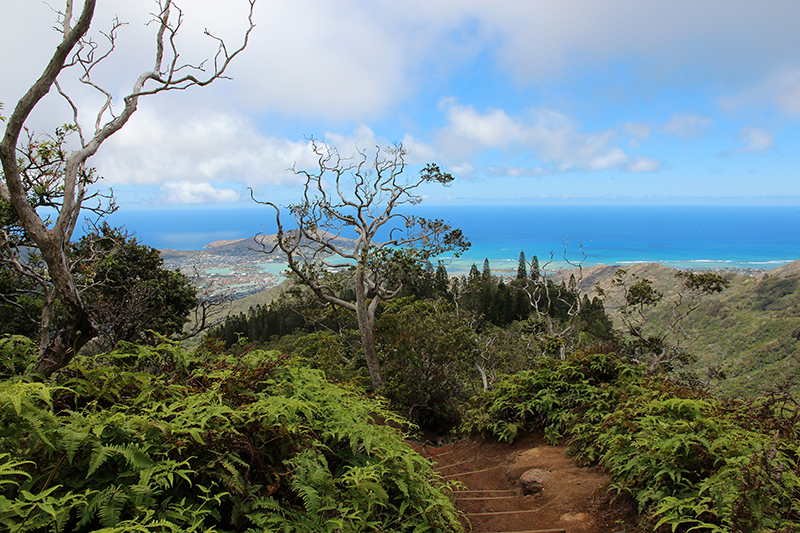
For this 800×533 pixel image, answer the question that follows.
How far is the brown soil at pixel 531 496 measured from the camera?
406 cm

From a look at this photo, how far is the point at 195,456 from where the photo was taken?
246cm

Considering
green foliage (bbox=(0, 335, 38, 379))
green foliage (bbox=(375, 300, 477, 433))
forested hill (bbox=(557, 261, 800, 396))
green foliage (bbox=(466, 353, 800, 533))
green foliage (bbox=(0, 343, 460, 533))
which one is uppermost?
green foliage (bbox=(0, 335, 38, 379))

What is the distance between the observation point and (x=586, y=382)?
268 inches

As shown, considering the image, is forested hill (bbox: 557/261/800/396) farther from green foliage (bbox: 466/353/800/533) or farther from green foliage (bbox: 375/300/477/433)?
green foliage (bbox: 466/353/800/533)

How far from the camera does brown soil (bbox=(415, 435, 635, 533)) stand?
13.3ft

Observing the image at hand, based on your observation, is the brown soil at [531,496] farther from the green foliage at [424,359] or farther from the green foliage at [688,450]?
the green foliage at [424,359]

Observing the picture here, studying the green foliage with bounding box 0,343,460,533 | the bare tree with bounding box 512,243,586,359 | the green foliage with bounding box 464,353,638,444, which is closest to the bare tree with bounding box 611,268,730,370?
the bare tree with bounding box 512,243,586,359

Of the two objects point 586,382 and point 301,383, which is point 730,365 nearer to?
point 586,382

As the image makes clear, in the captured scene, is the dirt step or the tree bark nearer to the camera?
the dirt step

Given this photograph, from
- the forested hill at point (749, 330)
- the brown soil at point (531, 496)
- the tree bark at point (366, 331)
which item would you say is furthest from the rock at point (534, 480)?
the forested hill at point (749, 330)

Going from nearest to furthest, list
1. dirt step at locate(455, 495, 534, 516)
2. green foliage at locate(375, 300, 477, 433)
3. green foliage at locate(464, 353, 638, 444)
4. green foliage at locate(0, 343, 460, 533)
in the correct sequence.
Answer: green foliage at locate(0, 343, 460, 533)
dirt step at locate(455, 495, 534, 516)
green foliage at locate(464, 353, 638, 444)
green foliage at locate(375, 300, 477, 433)

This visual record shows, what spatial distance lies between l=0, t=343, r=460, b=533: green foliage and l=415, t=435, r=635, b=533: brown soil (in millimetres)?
1454

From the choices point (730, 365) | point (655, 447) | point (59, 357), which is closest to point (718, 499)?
point (655, 447)

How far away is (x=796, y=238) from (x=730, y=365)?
238541mm
